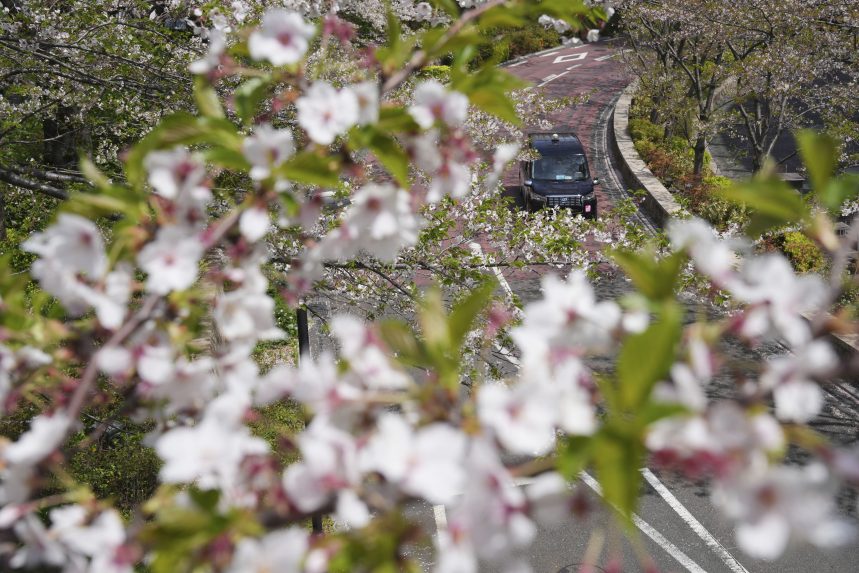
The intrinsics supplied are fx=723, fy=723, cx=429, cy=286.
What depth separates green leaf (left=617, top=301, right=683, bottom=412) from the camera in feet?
2.97

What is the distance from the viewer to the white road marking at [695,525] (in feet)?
20.5

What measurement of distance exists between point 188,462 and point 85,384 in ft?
0.82

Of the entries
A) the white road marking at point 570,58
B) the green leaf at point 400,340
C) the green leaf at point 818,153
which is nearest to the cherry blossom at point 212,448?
the green leaf at point 400,340

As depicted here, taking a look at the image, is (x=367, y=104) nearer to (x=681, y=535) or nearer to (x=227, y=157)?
(x=227, y=157)

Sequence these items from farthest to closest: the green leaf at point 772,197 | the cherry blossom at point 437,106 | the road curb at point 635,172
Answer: the road curb at point 635,172 → the cherry blossom at point 437,106 → the green leaf at point 772,197

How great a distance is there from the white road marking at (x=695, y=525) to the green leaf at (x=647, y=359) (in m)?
6.17

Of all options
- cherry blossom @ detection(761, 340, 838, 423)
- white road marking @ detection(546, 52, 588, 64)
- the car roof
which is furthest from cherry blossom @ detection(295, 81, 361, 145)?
white road marking @ detection(546, 52, 588, 64)

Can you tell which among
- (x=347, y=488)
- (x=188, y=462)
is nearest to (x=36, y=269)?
(x=188, y=462)

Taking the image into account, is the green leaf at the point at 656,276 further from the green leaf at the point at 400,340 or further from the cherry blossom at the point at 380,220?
the cherry blossom at the point at 380,220

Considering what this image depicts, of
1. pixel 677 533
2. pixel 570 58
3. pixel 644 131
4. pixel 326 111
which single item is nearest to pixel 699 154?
pixel 644 131

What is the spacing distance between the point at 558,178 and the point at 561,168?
15.4 inches

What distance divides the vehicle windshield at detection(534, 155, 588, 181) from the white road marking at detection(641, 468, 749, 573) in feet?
28.5

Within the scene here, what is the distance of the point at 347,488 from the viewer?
3.32ft

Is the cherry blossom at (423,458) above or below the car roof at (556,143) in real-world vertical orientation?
above
